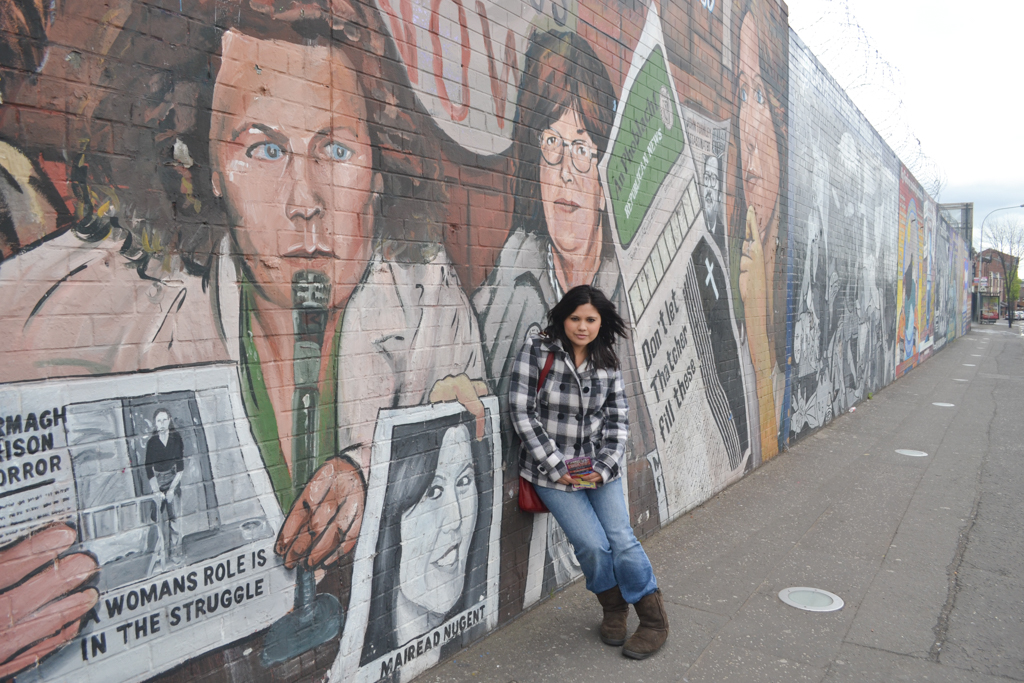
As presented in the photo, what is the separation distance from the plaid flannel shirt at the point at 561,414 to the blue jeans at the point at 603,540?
88 mm

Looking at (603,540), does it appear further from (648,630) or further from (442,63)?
(442,63)

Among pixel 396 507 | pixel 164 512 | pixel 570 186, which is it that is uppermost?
pixel 570 186

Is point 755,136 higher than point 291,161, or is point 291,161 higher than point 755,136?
point 755,136

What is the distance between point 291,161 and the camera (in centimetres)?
258

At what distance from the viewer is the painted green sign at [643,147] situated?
15.9 feet

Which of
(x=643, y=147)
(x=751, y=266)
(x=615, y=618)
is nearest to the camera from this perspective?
(x=615, y=618)

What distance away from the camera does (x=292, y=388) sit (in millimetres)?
2590

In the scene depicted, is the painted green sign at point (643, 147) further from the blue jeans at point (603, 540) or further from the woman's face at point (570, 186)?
the blue jeans at point (603, 540)

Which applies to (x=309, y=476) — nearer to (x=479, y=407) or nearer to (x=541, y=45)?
(x=479, y=407)

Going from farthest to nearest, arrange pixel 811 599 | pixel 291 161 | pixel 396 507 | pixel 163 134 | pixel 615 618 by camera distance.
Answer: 1. pixel 811 599
2. pixel 615 618
3. pixel 396 507
4. pixel 291 161
5. pixel 163 134

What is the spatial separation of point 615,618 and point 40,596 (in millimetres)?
2600

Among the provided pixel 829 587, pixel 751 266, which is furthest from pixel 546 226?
pixel 751 266

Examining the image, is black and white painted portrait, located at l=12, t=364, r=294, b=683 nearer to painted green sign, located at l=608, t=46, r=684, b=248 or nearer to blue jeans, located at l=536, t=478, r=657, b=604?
blue jeans, located at l=536, t=478, r=657, b=604

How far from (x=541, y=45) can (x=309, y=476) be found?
277cm
